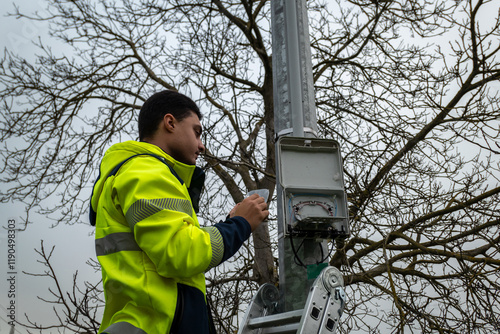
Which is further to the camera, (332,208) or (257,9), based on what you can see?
(257,9)

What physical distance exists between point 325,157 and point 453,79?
4.54 meters

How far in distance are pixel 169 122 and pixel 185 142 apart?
0.12 metres

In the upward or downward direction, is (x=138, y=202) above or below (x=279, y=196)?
below

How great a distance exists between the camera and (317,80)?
793cm

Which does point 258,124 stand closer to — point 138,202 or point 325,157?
point 325,157

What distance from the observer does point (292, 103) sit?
8.18ft

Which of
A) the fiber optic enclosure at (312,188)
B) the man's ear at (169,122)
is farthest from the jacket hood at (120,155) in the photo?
the fiber optic enclosure at (312,188)

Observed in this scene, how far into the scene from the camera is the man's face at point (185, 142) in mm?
2002

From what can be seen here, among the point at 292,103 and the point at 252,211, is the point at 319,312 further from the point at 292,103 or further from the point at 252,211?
the point at 292,103

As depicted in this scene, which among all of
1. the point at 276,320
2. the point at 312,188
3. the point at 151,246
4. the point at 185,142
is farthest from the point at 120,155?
the point at 276,320

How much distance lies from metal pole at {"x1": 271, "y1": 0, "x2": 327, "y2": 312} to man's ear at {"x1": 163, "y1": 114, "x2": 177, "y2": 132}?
0.52m

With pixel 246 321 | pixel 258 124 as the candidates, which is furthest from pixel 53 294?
pixel 258 124

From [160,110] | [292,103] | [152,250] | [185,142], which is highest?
[292,103]

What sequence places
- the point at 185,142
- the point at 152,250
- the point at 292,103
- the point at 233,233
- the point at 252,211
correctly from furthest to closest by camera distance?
1. the point at 292,103
2. the point at 185,142
3. the point at 252,211
4. the point at 233,233
5. the point at 152,250
